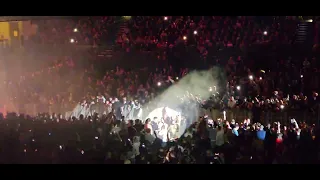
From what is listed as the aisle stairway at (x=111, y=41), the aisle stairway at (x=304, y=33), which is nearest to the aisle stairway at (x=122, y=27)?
the aisle stairway at (x=111, y=41)

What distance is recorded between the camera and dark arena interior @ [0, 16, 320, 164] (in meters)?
4.43

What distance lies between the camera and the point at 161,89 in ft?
14.7

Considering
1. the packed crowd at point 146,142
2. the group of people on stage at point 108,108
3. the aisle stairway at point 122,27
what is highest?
the aisle stairway at point 122,27

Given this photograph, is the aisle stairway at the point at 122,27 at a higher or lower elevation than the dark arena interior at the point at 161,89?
higher

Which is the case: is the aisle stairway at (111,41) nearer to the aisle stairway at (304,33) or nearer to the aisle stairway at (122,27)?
the aisle stairway at (122,27)

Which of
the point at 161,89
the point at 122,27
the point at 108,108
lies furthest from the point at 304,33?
the point at 108,108

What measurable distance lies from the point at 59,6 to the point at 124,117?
42.3 inches

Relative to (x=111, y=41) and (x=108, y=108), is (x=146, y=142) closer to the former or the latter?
(x=108, y=108)

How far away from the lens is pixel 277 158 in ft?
14.7

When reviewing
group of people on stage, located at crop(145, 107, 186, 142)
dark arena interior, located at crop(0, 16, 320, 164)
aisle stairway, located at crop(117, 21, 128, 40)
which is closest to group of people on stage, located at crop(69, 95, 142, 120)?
dark arena interior, located at crop(0, 16, 320, 164)

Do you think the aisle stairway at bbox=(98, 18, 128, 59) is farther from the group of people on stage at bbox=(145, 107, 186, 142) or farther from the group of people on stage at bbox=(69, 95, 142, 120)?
the group of people on stage at bbox=(145, 107, 186, 142)

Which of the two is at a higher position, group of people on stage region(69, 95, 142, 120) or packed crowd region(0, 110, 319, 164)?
group of people on stage region(69, 95, 142, 120)

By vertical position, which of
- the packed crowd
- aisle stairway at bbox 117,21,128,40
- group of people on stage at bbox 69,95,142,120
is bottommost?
the packed crowd

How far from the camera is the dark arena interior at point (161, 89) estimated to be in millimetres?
4430
